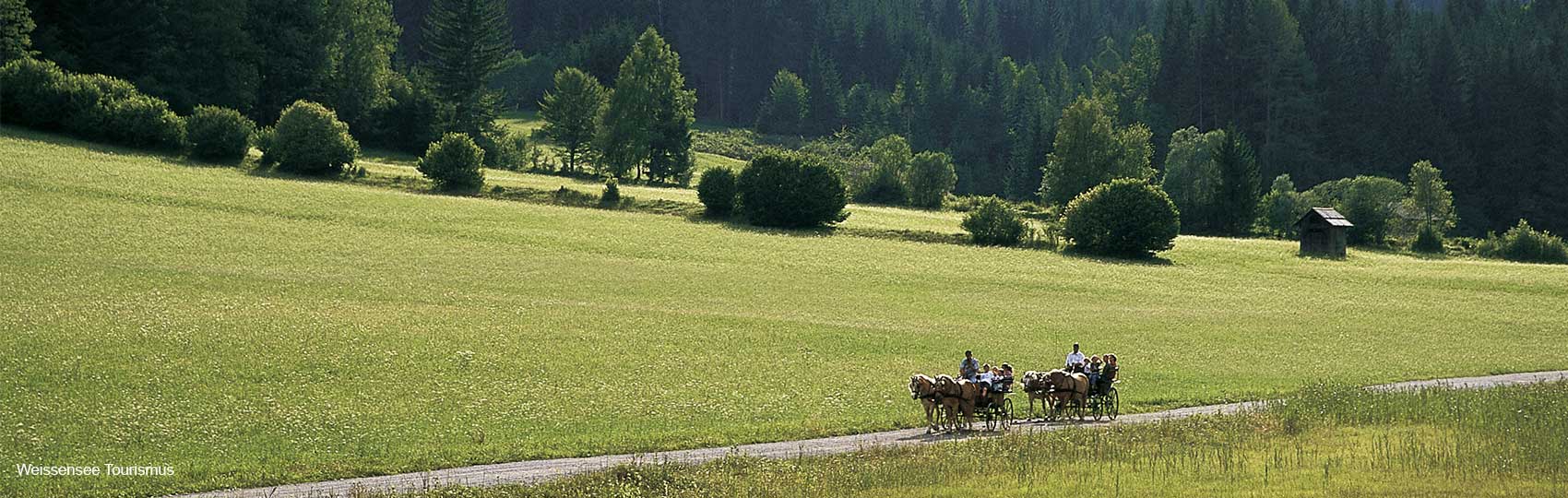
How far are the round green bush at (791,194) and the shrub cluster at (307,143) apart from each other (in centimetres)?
2471

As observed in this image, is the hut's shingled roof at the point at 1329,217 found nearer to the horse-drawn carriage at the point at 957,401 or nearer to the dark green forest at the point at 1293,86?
the dark green forest at the point at 1293,86

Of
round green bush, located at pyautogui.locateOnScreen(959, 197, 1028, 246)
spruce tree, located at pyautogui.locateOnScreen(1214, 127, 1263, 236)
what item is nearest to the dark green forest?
spruce tree, located at pyautogui.locateOnScreen(1214, 127, 1263, 236)

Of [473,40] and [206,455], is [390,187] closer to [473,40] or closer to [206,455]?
[473,40]

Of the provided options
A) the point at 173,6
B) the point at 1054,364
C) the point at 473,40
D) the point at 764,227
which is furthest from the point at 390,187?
the point at 1054,364

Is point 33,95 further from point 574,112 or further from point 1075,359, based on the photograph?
point 1075,359

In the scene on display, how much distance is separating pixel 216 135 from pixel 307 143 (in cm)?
538

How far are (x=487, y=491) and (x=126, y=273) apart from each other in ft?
105

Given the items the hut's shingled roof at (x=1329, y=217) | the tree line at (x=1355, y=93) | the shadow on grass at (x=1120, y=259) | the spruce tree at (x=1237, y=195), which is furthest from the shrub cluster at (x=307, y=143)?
the tree line at (x=1355, y=93)

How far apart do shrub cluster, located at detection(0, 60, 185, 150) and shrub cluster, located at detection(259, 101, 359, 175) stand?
591cm

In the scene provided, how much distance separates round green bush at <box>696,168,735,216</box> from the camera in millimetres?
82000

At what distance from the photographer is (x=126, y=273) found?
1962 inches

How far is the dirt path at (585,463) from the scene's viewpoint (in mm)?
24750

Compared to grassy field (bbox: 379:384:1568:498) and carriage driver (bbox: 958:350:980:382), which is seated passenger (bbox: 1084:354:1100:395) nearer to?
carriage driver (bbox: 958:350:980:382)

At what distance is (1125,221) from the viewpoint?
75688 mm
